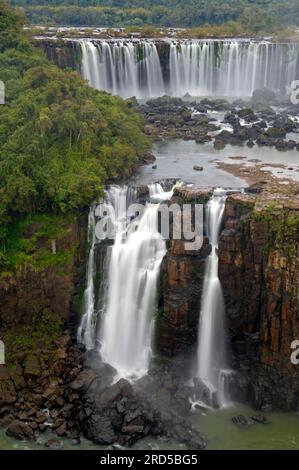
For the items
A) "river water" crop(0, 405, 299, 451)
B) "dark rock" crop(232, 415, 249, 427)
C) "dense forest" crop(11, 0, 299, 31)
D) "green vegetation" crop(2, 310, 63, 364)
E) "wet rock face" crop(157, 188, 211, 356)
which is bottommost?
"river water" crop(0, 405, 299, 451)

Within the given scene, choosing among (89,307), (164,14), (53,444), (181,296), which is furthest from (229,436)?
(164,14)

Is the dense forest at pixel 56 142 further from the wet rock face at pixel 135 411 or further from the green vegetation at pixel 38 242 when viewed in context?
the wet rock face at pixel 135 411

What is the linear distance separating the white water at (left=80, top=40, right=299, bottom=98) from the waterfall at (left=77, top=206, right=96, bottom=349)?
96.8ft

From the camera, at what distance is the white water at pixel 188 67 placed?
54.3 metres

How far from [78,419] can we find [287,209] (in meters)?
11.3

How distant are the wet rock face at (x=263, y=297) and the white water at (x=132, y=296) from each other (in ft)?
10.4

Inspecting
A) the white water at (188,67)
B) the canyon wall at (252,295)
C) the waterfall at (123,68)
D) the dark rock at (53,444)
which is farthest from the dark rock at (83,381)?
the white water at (188,67)

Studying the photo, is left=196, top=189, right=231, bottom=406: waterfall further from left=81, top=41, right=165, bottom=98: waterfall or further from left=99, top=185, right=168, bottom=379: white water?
left=81, top=41, right=165, bottom=98: waterfall

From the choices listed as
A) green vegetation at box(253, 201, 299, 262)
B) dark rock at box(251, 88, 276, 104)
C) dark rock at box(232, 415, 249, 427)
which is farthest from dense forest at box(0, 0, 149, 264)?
dark rock at box(251, 88, 276, 104)

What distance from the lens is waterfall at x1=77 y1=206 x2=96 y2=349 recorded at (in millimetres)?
26406

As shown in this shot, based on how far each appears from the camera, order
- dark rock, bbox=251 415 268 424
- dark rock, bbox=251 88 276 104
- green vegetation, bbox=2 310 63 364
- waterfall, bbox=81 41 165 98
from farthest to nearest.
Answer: waterfall, bbox=81 41 165 98 → dark rock, bbox=251 88 276 104 → green vegetation, bbox=2 310 63 364 → dark rock, bbox=251 415 268 424

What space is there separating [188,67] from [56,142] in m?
30.9

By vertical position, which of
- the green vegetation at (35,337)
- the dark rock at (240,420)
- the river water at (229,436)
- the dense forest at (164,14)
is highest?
the dense forest at (164,14)
